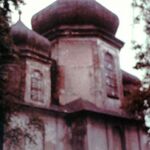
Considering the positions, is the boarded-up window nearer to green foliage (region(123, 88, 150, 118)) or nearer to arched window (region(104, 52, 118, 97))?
arched window (region(104, 52, 118, 97))

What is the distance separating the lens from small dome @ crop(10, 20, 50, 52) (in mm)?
17172

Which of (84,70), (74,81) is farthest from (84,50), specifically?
(74,81)

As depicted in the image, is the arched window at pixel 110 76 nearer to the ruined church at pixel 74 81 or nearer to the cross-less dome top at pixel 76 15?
the ruined church at pixel 74 81

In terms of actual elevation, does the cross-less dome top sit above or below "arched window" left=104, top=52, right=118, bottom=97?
above

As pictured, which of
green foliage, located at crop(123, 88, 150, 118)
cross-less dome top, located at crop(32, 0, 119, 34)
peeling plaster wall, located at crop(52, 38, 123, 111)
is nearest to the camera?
green foliage, located at crop(123, 88, 150, 118)

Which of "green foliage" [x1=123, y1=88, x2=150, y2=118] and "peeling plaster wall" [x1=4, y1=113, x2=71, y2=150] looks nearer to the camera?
"green foliage" [x1=123, y1=88, x2=150, y2=118]

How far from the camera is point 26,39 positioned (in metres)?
17.2

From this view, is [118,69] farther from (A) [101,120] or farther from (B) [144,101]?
(B) [144,101]

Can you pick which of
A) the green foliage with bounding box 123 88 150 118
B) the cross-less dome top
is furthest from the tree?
the cross-less dome top

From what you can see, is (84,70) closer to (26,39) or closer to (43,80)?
(43,80)

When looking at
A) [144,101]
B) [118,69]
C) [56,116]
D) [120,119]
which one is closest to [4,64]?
[144,101]

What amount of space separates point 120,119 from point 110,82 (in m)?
2.07

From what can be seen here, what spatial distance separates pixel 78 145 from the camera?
53.4 ft

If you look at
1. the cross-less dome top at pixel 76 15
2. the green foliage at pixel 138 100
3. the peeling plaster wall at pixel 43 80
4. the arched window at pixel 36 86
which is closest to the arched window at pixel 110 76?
the cross-less dome top at pixel 76 15
